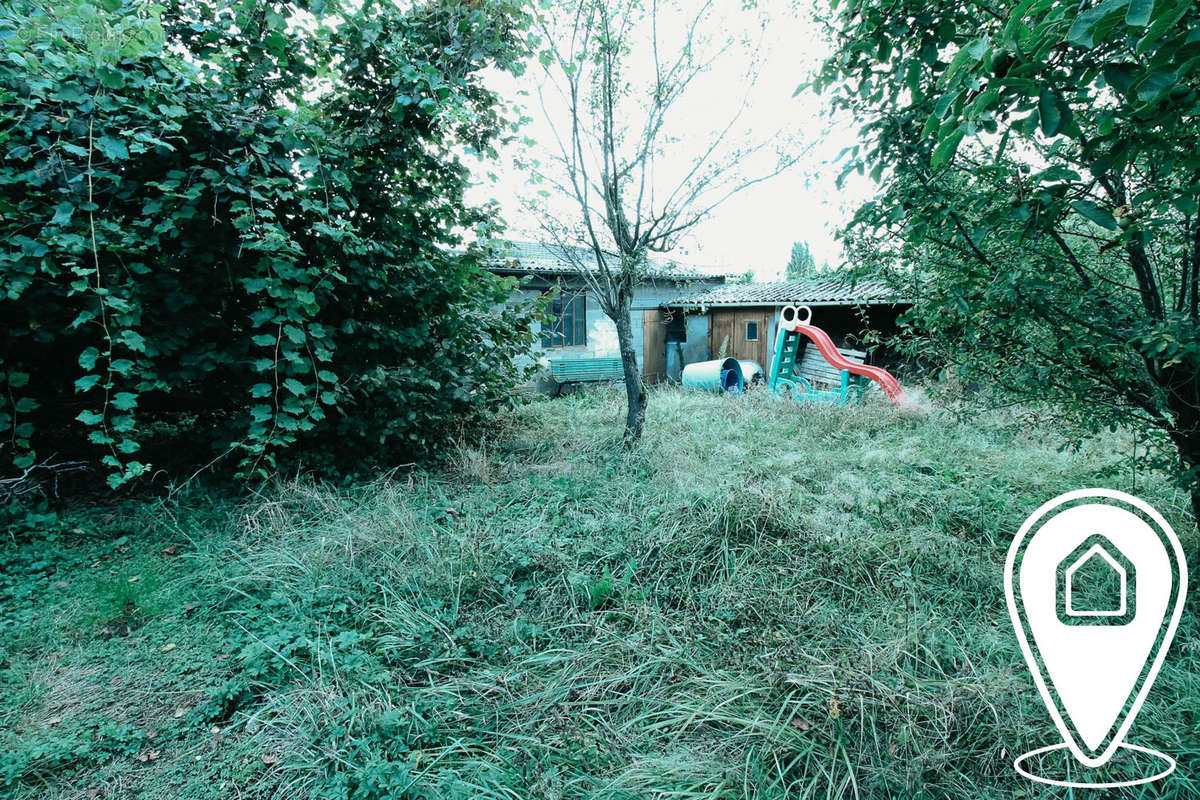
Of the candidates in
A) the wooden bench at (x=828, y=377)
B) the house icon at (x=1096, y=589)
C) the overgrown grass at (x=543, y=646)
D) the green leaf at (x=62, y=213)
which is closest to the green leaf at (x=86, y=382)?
the green leaf at (x=62, y=213)

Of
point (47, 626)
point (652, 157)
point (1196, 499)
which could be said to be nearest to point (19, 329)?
point (47, 626)

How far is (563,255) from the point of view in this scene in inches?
228

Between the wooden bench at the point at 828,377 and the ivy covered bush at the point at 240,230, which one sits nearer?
the ivy covered bush at the point at 240,230

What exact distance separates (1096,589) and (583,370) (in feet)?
28.3

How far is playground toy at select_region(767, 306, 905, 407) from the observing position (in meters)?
7.91

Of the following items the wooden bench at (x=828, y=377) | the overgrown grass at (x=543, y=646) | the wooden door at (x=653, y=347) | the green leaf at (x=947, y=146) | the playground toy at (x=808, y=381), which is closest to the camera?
the green leaf at (x=947, y=146)

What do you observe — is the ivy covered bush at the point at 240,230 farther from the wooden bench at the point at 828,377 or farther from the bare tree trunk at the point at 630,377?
the wooden bench at the point at 828,377

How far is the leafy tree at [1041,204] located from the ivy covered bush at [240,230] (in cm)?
266

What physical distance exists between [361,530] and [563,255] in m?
3.63

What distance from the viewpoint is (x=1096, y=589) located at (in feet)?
8.82

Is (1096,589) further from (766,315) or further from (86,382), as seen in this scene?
(766,315)

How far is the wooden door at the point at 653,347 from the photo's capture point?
40.5 feet

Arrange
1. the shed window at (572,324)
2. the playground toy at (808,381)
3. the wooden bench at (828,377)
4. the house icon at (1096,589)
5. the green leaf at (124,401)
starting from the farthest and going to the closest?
the shed window at (572,324) → the wooden bench at (828,377) → the playground toy at (808,381) → the green leaf at (124,401) → the house icon at (1096,589)

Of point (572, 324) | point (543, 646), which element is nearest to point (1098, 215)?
point (543, 646)
